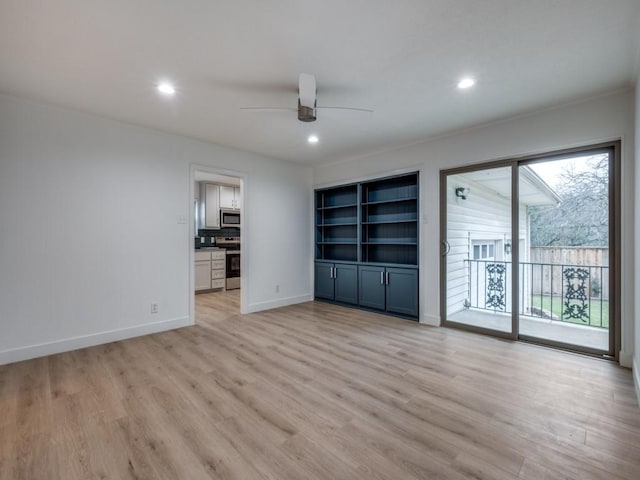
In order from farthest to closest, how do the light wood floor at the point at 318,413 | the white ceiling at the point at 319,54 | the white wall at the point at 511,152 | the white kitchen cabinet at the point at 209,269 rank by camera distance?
the white kitchen cabinet at the point at 209,269
the white wall at the point at 511,152
the white ceiling at the point at 319,54
the light wood floor at the point at 318,413

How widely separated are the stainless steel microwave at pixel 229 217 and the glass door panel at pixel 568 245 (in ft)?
19.6

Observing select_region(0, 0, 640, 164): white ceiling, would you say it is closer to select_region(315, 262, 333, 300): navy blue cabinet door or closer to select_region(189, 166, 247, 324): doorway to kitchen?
select_region(315, 262, 333, 300): navy blue cabinet door

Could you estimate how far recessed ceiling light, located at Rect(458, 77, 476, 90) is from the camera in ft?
8.77

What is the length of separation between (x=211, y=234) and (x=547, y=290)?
6796 mm

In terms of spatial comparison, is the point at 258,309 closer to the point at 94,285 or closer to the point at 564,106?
the point at 94,285

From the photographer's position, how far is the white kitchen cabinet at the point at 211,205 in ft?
23.0

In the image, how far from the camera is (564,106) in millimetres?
3148

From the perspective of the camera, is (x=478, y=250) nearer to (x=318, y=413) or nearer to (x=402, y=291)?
(x=402, y=291)

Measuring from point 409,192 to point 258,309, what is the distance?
3.11 meters

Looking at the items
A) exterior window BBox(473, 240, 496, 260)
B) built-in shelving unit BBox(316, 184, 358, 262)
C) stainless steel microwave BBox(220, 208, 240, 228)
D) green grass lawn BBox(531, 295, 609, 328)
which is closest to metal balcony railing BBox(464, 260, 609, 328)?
green grass lawn BBox(531, 295, 609, 328)

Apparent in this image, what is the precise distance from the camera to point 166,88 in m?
2.82

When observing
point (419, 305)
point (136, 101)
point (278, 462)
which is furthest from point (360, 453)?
point (136, 101)

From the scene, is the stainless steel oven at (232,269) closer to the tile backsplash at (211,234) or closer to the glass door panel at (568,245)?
the tile backsplash at (211,234)

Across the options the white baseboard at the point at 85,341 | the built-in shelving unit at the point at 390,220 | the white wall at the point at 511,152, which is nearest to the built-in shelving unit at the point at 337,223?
the built-in shelving unit at the point at 390,220
